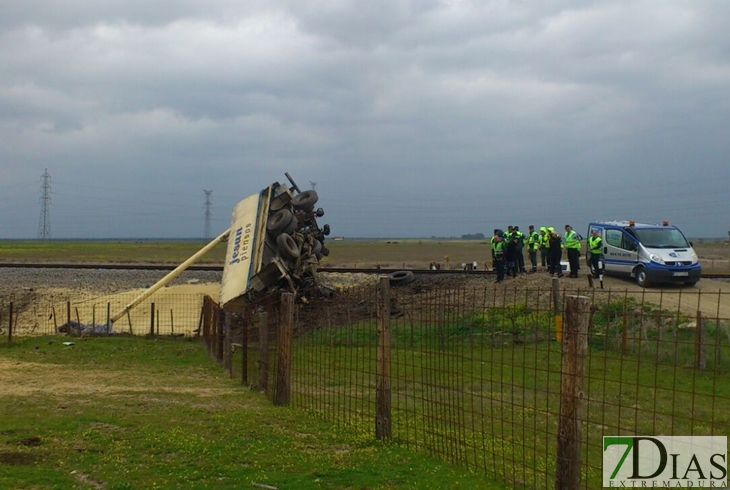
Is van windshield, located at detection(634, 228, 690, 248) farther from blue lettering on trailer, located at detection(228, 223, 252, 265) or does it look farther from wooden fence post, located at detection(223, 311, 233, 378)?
wooden fence post, located at detection(223, 311, 233, 378)

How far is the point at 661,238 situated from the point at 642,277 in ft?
5.53

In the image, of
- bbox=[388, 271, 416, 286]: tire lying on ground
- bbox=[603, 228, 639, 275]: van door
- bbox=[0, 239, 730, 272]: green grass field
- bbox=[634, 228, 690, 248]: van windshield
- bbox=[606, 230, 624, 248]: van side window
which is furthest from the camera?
bbox=[0, 239, 730, 272]: green grass field

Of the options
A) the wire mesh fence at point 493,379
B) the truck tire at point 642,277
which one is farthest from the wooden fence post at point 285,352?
the truck tire at point 642,277

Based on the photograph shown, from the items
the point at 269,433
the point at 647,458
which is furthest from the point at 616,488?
the point at 269,433

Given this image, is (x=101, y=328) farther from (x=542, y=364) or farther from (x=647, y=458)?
(x=647, y=458)

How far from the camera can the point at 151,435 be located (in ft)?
30.2

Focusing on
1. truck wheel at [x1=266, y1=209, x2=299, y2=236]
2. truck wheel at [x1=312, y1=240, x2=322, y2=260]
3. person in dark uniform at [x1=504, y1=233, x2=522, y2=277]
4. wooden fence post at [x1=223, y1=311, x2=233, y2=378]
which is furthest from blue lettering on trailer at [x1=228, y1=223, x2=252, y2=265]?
person in dark uniform at [x1=504, y1=233, x2=522, y2=277]

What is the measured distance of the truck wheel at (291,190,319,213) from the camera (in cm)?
2683

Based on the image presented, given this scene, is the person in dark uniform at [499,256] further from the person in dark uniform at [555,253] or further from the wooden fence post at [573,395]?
the wooden fence post at [573,395]

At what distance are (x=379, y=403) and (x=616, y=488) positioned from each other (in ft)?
10.5

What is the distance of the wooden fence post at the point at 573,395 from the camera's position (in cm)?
621

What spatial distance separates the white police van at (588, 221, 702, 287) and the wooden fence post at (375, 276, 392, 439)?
59.2 ft

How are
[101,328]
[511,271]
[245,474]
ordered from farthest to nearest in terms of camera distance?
1. [511,271]
2. [101,328]
3. [245,474]

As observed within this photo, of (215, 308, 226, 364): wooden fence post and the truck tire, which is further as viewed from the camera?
the truck tire
